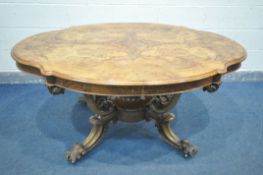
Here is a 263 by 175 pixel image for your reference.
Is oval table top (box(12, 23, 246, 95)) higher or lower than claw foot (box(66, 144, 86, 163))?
higher

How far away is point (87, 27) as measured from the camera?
5.90 feet

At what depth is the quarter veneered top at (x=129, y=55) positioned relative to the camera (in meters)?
1.05

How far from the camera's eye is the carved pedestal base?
5.07 ft

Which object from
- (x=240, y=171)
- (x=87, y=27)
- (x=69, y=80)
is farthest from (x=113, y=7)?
(x=240, y=171)

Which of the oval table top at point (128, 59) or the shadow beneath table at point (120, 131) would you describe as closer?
the oval table top at point (128, 59)

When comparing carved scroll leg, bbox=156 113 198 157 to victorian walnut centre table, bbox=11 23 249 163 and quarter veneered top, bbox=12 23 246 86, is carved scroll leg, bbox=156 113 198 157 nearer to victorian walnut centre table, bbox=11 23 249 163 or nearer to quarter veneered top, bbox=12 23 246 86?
victorian walnut centre table, bbox=11 23 249 163

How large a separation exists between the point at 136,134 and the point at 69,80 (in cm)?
86

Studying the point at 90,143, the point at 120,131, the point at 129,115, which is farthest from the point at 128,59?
the point at 120,131

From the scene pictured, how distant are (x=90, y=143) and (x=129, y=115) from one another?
279mm

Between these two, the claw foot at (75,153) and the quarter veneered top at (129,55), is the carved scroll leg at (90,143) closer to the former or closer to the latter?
the claw foot at (75,153)

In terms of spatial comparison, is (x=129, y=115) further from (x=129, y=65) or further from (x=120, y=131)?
(x=129, y=65)

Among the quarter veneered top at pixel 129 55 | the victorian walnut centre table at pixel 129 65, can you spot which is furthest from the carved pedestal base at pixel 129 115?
the quarter veneered top at pixel 129 55

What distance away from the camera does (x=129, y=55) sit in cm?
127

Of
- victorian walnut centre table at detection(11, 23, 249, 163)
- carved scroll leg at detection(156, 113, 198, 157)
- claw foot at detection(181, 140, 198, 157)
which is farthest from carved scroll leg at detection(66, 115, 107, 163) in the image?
claw foot at detection(181, 140, 198, 157)
